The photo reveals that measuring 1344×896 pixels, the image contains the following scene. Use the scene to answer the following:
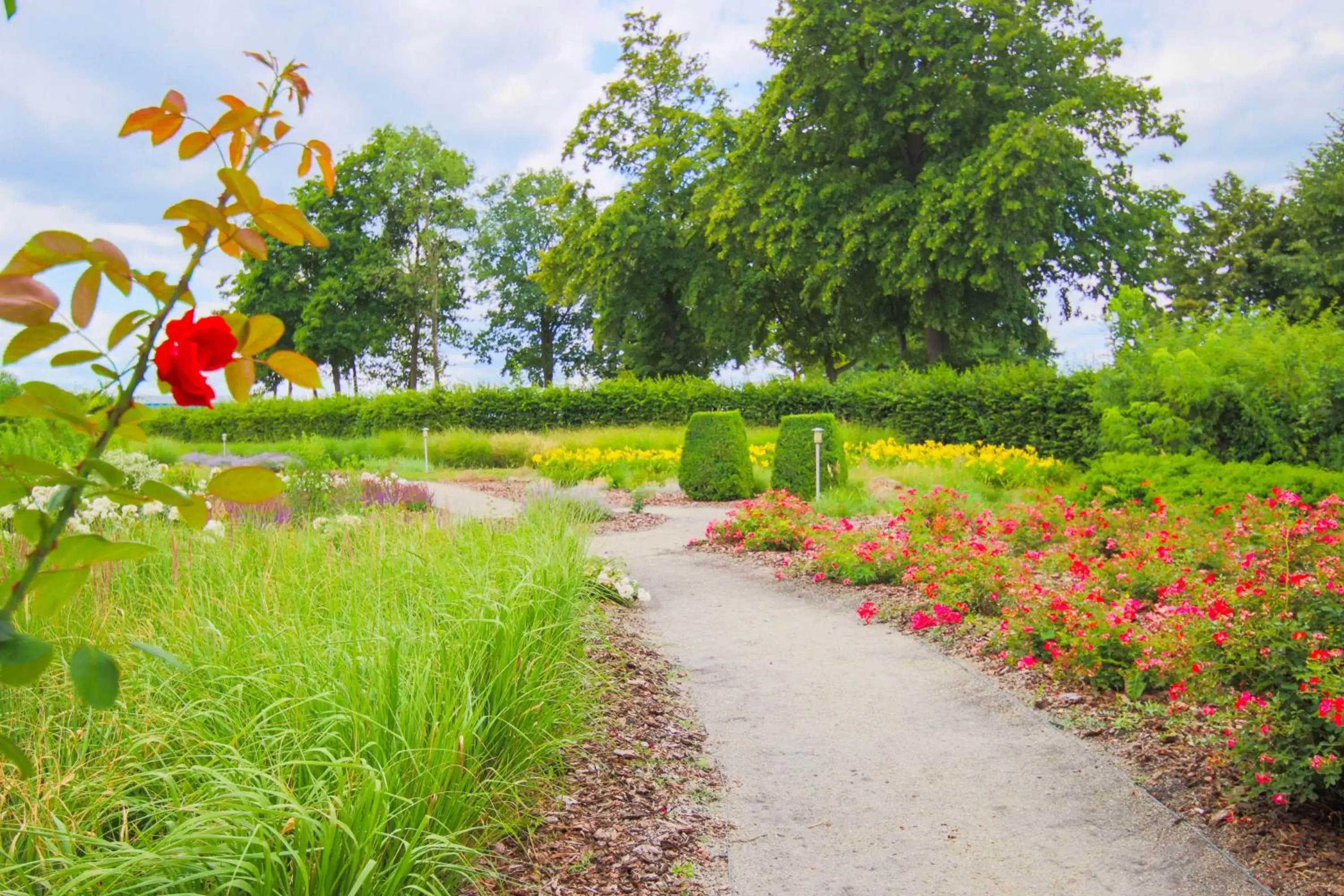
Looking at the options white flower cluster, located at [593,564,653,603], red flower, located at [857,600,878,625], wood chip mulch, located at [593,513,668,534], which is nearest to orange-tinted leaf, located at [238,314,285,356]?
white flower cluster, located at [593,564,653,603]

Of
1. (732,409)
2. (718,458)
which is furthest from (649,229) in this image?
→ (718,458)

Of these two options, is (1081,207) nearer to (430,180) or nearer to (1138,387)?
(1138,387)

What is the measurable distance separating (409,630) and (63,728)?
106cm

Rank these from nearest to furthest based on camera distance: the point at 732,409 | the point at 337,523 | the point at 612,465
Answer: the point at 337,523 < the point at 612,465 < the point at 732,409

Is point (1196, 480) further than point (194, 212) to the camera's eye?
Yes

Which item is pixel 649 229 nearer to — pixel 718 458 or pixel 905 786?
pixel 718 458

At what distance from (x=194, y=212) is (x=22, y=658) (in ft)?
1.43

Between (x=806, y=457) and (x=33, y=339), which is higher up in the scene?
(x=33, y=339)

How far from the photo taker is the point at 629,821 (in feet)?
11.0

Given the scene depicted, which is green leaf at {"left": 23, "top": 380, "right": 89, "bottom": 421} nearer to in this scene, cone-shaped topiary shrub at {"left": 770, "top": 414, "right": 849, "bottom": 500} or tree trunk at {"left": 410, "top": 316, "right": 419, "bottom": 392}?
cone-shaped topiary shrub at {"left": 770, "top": 414, "right": 849, "bottom": 500}

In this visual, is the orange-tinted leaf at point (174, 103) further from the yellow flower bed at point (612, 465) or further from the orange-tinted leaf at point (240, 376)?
the yellow flower bed at point (612, 465)

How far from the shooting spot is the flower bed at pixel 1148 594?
10.7 feet

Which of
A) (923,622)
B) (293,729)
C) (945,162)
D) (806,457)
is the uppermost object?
(945,162)

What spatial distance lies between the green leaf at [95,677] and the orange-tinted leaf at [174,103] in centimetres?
54
